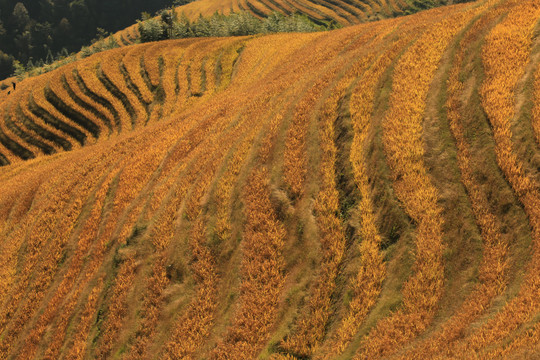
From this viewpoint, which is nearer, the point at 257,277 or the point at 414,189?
the point at 414,189

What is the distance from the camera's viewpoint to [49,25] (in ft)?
563

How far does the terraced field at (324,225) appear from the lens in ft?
34.0

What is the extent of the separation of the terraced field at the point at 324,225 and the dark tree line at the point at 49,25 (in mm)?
170219

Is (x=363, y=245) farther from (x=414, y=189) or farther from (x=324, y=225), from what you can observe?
(x=414, y=189)

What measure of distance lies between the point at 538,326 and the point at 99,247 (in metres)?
18.0

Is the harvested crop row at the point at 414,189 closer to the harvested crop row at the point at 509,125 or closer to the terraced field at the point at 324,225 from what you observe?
the terraced field at the point at 324,225

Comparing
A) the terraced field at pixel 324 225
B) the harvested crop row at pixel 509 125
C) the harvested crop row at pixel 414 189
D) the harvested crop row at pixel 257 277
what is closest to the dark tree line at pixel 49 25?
the terraced field at pixel 324 225

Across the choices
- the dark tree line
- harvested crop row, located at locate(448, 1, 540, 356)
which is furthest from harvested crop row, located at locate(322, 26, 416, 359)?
the dark tree line

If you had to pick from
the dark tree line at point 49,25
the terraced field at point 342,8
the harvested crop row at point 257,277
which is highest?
the dark tree line at point 49,25

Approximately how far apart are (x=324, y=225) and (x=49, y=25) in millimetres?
212662

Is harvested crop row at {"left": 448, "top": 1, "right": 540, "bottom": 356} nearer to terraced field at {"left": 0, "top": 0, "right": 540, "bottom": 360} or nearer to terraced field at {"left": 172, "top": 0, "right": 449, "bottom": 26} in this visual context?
terraced field at {"left": 0, "top": 0, "right": 540, "bottom": 360}

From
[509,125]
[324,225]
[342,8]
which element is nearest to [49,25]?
[342,8]

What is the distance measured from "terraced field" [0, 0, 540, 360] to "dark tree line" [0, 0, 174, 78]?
170219 millimetres

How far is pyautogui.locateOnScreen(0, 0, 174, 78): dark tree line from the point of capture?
16288cm
